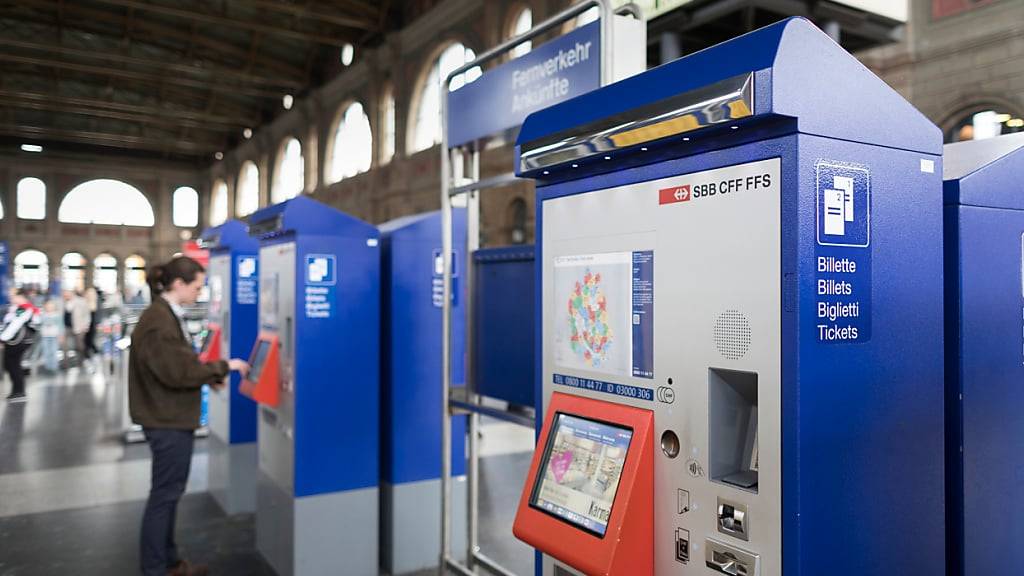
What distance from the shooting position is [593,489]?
1.83 metres

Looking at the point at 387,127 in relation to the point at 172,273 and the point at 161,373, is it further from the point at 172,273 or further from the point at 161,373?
the point at 161,373

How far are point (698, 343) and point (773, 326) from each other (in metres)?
0.21

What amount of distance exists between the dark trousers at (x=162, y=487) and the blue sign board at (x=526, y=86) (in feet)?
6.10

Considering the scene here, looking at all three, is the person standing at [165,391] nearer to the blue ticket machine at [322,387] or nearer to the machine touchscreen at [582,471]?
the blue ticket machine at [322,387]

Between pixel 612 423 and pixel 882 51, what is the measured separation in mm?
7994

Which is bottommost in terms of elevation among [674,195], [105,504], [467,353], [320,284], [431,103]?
[105,504]

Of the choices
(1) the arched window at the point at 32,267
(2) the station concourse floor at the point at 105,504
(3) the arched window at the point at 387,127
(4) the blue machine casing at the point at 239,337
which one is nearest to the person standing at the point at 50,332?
(2) the station concourse floor at the point at 105,504

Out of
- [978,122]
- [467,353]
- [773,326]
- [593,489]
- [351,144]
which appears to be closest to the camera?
[773,326]

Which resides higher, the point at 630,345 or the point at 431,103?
the point at 431,103

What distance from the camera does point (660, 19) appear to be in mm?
2588

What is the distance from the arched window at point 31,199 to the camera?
27583 millimetres

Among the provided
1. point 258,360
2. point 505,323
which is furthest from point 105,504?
point 505,323

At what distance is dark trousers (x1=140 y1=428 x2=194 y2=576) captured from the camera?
3529 mm

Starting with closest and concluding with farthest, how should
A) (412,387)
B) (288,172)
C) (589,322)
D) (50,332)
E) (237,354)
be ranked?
(589,322), (412,387), (237,354), (50,332), (288,172)
